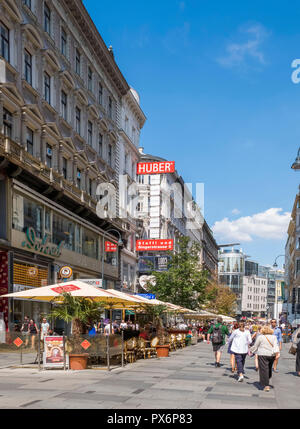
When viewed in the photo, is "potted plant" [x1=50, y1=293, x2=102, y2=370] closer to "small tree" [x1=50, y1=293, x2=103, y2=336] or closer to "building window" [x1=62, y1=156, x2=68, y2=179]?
"small tree" [x1=50, y1=293, x2=103, y2=336]

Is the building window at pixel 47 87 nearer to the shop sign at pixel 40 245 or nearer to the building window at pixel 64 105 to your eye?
the building window at pixel 64 105

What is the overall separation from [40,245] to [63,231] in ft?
14.9

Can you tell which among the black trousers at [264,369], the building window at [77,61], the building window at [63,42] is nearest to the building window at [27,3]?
the building window at [63,42]

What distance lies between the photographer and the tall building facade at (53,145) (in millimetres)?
26484

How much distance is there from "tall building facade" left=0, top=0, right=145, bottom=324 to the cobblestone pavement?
36.2 ft

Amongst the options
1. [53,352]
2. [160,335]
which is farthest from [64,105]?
[53,352]

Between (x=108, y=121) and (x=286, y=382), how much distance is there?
33.0m

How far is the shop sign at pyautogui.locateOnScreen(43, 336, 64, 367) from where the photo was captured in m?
17.1

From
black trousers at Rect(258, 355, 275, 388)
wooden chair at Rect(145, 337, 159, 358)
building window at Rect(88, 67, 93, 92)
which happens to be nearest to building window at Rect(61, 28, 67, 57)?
building window at Rect(88, 67, 93, 92)

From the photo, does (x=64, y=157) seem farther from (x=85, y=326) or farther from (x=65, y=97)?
(x=85, y=326)

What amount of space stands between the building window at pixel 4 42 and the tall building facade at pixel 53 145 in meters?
0.05

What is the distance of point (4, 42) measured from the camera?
86.6 feet

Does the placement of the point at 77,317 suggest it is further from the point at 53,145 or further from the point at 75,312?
the point at 53,145

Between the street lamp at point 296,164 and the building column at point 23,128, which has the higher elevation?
the building column at point 23,128
